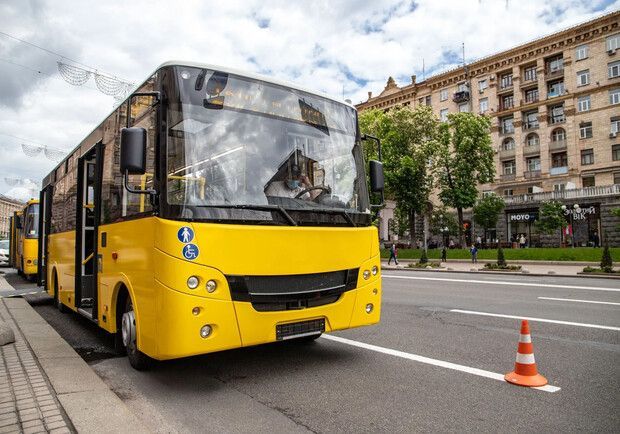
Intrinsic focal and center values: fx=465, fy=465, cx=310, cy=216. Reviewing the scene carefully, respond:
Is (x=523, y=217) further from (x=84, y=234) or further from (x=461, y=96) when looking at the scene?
(x=84, y=234)

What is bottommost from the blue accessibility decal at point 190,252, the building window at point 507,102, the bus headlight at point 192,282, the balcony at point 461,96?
the bus headlight at point 192,282

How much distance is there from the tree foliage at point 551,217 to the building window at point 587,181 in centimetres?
515

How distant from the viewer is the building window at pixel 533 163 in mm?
49156

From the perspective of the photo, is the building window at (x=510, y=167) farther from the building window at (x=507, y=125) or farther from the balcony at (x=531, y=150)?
the building window at (x=507, y=125)

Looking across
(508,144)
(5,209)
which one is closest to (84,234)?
(508,144)

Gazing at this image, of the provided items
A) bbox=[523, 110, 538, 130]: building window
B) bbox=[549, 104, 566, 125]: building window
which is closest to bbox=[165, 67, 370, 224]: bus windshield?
bbox=[549, 104, 566, 125]: building window

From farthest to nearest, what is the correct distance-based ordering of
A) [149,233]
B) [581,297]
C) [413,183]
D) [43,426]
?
[413,183] < [581,297] < [149,233] < [43,426]

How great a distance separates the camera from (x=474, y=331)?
741 cm

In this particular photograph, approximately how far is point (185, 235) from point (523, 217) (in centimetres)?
4989

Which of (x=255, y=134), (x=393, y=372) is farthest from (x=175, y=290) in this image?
(x=393, y=372)

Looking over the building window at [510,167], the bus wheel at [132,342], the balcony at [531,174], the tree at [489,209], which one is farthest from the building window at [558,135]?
the bus wheel at [132,342]

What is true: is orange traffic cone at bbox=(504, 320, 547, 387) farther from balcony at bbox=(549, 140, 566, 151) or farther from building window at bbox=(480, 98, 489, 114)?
building window at bbox=(480, 98, 489, 114)

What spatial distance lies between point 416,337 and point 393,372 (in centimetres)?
200

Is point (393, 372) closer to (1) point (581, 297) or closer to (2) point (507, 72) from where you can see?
(1) point (581, 297)
